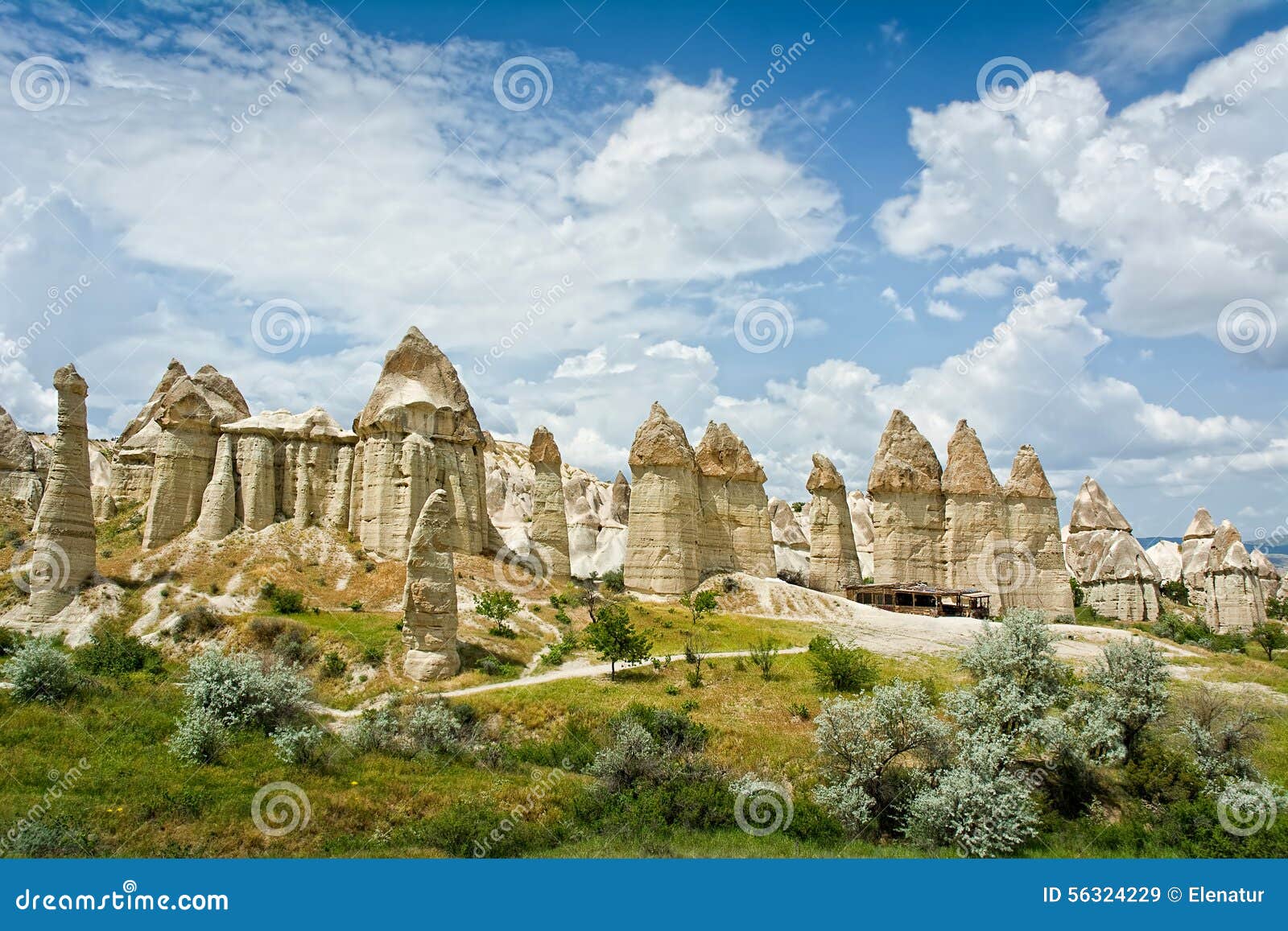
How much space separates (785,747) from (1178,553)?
70784mm

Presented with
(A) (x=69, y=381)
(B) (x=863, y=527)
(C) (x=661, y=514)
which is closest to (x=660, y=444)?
(C) (x=661, y=514)

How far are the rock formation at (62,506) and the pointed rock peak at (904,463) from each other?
3947 cm

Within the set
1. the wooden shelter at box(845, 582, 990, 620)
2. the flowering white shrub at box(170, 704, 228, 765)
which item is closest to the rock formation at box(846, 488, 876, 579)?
the wooden shelter at box(845, 582, 990, 620)

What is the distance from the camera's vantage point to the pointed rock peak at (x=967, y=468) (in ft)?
166

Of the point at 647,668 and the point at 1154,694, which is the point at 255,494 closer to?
the point at 647,668

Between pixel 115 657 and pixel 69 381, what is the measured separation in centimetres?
1037

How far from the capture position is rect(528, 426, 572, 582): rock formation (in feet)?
155

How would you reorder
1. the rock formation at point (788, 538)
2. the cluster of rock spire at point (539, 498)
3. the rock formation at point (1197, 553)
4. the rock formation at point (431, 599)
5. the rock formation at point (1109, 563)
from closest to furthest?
the rock formation at point (431, 599) → the cluster of rock spire at point (539, 498) → the rock formation at point (1109, 563) → the rock formation at point (1197, 553) → the rock formation at point (788, 538)

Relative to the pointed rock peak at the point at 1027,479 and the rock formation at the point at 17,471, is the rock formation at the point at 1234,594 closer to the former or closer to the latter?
the pointed rock peak at the point at 1027,479

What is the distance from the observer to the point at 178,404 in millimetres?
41781

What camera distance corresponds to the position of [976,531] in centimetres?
5066

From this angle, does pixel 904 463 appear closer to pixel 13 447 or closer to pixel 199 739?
pixel 199 739

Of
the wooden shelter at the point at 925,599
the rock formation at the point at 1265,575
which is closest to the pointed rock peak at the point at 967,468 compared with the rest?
the wooden shelter at the point at 925,599

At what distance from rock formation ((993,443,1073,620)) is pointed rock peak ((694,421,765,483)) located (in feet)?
48.3
